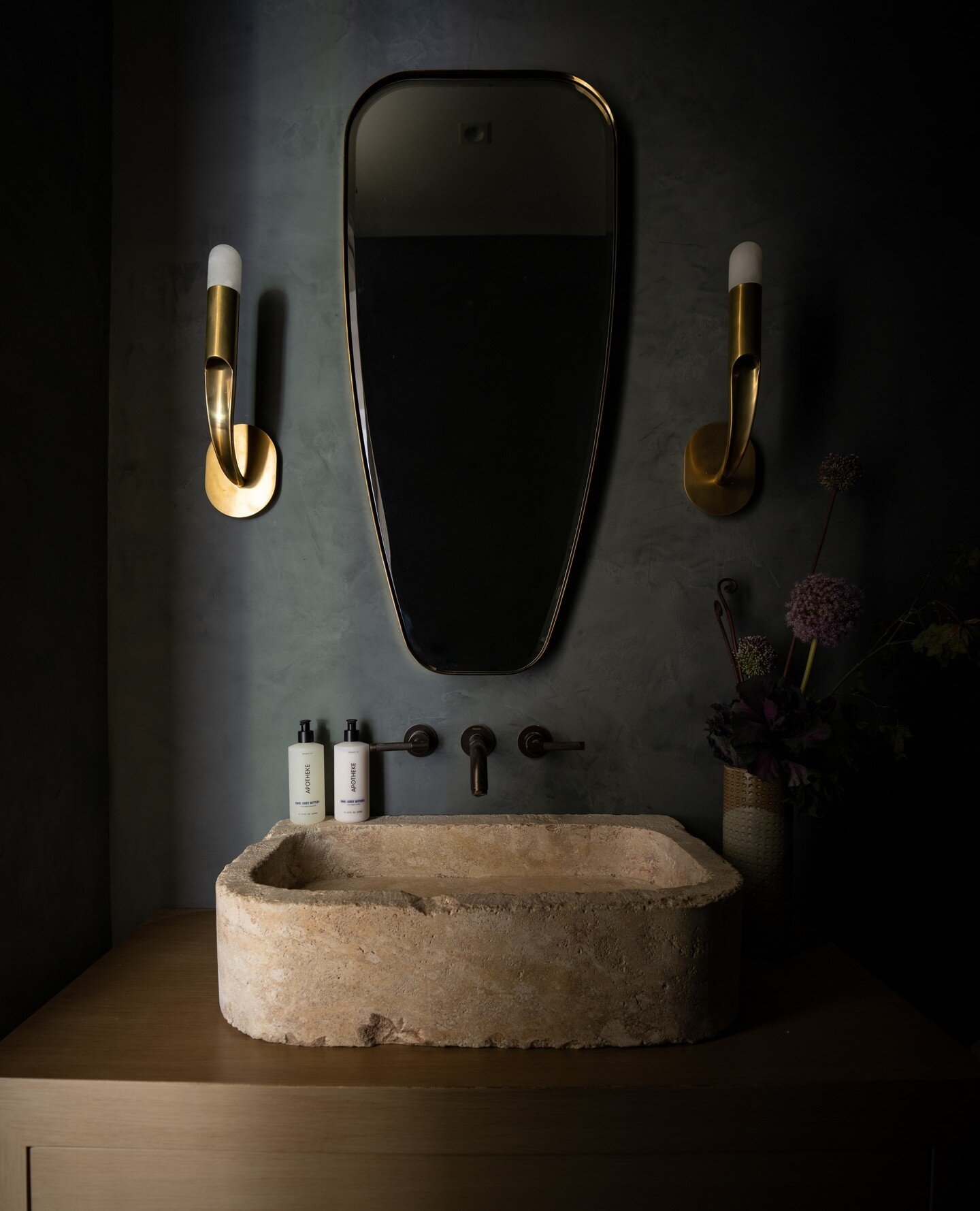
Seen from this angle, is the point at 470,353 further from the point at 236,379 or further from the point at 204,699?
the point at 204,699

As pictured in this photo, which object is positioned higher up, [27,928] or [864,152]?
[864,152]

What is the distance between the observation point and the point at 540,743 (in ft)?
3.81

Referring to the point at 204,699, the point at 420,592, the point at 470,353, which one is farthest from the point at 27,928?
the point at 470,353

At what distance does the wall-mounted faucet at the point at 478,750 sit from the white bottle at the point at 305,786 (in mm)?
227

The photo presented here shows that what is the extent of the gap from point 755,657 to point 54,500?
1.00m

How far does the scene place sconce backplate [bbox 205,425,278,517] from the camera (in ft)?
3.90

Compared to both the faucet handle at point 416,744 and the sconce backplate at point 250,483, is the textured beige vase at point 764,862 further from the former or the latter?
the sconce backplate at point 250,483

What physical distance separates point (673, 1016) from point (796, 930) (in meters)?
0.43

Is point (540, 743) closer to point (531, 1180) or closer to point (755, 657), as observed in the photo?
point (755, 657)

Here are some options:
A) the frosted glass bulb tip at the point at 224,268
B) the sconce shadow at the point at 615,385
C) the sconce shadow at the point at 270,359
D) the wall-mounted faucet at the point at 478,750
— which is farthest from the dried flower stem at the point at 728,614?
the frosted glass bulb tip at the point at 224,268

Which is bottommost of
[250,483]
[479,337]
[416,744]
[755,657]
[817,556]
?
[416,744]

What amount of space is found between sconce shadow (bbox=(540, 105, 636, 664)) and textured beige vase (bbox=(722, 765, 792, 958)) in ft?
1.22

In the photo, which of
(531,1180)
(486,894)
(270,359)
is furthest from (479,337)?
(531,1180)

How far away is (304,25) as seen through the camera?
1194mm
